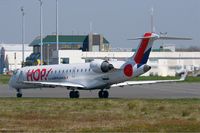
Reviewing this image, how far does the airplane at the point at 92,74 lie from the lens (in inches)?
2023

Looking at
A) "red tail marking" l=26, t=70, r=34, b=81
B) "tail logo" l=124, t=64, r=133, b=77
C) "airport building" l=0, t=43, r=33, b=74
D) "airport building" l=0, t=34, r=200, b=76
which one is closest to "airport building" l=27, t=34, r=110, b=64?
"airport building" l=0, t=34, r=200, b=76

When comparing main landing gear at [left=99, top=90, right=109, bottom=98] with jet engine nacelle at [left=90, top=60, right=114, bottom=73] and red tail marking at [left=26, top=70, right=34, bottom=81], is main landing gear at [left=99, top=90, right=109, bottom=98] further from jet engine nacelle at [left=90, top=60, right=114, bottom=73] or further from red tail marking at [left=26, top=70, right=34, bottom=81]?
red tail marking at [left=26, top=70, right=34, bottom=81]

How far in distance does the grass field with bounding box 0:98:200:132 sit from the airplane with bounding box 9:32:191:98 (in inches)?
Result: 403

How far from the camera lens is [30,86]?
190ft

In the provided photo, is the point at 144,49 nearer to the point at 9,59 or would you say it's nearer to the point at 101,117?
the point at 101,117

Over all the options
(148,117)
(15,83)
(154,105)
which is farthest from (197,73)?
(148,117)

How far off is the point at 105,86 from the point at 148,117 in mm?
21659

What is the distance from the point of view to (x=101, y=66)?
52.3 m

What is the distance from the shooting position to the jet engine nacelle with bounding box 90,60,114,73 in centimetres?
5200

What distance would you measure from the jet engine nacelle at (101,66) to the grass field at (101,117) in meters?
10.6

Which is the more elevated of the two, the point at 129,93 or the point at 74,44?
the point at 74,44

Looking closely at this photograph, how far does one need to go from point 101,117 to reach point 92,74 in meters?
21.9

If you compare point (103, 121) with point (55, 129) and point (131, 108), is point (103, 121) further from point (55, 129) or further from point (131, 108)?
point (131, 108)

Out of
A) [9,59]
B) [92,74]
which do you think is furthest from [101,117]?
[9,59]
